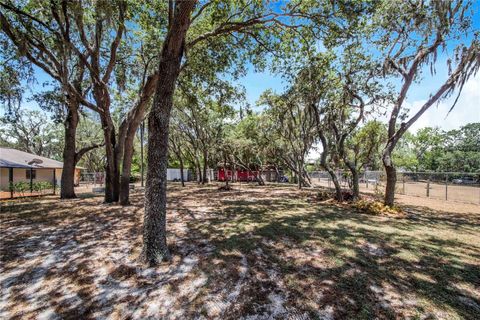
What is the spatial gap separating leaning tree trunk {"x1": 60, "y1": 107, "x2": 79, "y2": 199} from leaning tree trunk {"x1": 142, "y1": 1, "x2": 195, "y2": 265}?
949 centimetres

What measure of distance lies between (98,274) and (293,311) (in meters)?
2.72

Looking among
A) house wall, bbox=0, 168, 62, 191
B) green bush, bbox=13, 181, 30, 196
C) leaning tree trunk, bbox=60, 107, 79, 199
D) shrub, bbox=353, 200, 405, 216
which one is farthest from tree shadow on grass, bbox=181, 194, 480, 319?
house wall, bbox=0, 168, 62, 191

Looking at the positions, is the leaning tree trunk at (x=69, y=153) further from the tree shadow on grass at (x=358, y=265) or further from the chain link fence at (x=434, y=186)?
the chain link fence at (x=434, y=186)

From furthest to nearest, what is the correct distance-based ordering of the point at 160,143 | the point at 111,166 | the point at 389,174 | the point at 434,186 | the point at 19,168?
the point at 434,186, the point at 19,168, the point at 111,166, the point at 389,174, the point at 160,143

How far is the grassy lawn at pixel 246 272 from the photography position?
2484 mm

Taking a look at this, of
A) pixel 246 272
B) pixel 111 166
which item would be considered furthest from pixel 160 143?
pixel 111 166

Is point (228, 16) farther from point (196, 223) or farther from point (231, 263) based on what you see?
point (231, 263)

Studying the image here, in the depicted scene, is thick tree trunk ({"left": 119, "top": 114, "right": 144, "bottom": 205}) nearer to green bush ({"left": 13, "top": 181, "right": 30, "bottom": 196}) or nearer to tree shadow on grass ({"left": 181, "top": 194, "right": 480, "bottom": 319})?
tree shadow on grass ({"left": 181, "top": 194, "right": 480, "bottom": 319})

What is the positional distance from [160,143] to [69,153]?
10122 millimetres

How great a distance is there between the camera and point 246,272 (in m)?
3.30

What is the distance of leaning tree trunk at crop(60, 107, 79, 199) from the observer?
35.0 feet

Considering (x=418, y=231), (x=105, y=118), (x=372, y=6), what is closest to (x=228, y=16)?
(x=372, y=6)

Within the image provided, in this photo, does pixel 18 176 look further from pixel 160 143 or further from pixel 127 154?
pixel 160 143

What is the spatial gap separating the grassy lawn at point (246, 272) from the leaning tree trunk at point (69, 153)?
5696 mm
